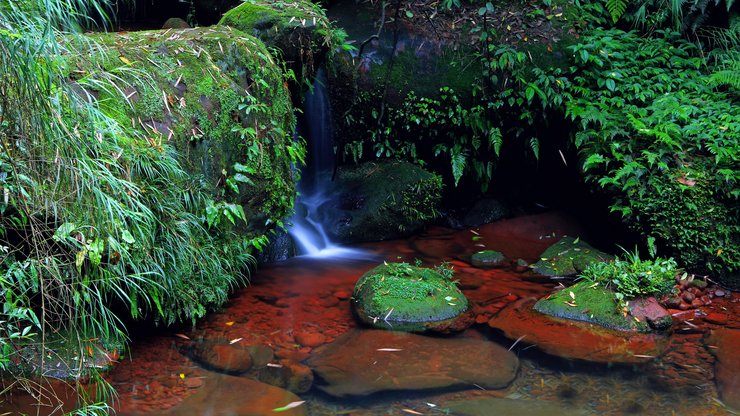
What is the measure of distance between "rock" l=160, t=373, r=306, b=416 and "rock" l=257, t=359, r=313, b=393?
0.26 feet

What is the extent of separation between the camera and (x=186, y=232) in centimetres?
426

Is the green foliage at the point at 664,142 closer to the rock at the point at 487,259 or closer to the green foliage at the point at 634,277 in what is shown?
the green foliage at the point at 634,277

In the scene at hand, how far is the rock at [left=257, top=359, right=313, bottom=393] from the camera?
13.4ft

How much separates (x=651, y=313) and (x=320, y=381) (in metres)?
2.75

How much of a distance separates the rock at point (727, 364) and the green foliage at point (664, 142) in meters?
1.05

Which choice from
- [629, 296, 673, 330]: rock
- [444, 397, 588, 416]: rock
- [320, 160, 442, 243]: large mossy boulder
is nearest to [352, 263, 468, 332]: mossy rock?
[444, 397, 588, 416]: rock

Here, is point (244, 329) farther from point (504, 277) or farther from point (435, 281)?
point (504, 277)

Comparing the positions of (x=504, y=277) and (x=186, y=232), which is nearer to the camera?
A: (x=186, y=232)

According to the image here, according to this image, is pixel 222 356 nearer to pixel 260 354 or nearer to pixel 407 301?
pixel 260 354

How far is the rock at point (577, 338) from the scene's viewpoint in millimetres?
4656

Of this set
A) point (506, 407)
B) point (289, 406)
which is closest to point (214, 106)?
point (289, 406)

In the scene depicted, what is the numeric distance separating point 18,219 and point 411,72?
16.9ft

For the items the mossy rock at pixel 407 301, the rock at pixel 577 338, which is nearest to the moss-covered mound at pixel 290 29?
the mossy rock at pixel 407 301

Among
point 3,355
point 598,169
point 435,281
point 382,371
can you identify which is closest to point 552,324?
point 435,281
